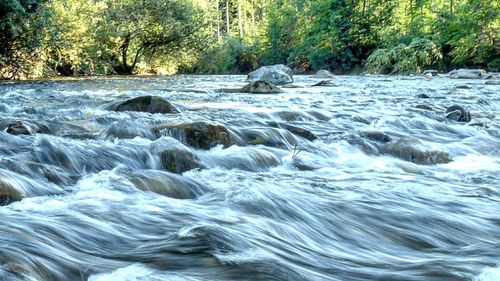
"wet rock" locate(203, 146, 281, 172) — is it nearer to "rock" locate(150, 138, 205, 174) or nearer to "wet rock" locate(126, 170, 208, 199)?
"rock" locate(150, 138, 205, 174)

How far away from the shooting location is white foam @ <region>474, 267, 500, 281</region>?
7.30 ft

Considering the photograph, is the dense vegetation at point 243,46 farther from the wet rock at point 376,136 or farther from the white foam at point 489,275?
the white foam at point 489,275

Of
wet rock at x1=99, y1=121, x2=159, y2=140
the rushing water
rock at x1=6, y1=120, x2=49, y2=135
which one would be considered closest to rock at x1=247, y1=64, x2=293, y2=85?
the rushing water

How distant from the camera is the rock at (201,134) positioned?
5.32 m

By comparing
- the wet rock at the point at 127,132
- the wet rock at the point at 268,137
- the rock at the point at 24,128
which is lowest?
the wet rock at the point at 268,137

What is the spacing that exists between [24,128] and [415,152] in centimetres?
382

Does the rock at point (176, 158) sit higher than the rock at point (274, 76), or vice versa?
the rock at point (176, 158)

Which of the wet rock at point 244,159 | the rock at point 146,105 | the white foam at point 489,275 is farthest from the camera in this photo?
the rock at point 146,105

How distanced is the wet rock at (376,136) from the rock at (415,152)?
0.46m

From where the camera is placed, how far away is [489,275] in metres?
2.25

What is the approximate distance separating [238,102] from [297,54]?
1029 inches

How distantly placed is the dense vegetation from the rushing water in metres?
13.6

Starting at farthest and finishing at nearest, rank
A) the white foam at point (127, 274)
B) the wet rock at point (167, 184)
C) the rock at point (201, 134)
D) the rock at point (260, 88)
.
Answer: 1. the rock at point (260, 88)
2. the rock at point (201, 134)
3. the wet rock at point (167, 184)
4. the white foam at point (127, 274)

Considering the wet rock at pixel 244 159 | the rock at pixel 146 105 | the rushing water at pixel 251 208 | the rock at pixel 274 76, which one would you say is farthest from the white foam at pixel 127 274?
the rock at pixel 274 76
